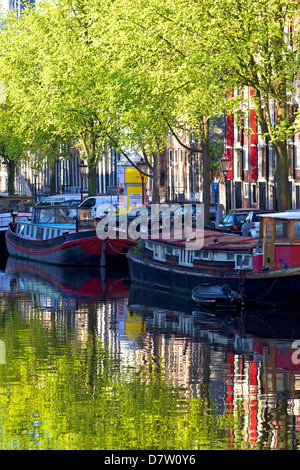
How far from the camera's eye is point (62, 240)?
45.3 metres

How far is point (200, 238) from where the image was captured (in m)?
33.4

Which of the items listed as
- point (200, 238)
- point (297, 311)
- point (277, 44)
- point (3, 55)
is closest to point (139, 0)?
point (277, 44)

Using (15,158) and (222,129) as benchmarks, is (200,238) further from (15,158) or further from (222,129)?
(15,158)

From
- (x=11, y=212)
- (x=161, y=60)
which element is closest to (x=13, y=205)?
(x=11, y=212)

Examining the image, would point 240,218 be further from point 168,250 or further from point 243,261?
point 243,261

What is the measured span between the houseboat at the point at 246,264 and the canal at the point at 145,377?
0.93 m

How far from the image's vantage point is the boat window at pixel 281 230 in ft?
92.5

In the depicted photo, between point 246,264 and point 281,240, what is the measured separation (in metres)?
1.54

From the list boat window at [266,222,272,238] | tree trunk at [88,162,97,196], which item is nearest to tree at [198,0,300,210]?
boat window at [266,222,272,238]

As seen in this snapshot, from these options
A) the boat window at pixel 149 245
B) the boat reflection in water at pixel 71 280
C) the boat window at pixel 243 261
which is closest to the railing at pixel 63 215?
the boat reflection in water at pixel 71 280

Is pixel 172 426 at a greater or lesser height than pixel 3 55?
lesser

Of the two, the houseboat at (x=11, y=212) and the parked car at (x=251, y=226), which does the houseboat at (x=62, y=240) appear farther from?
the parked car at (x=251, y=226)
